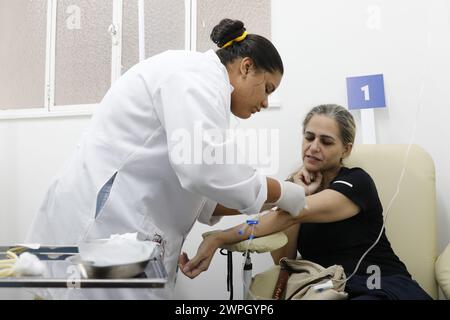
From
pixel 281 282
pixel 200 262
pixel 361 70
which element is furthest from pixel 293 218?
pixel 361 70

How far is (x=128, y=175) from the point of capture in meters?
0.97

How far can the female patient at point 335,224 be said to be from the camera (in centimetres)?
118

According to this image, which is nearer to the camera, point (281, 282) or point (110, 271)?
point (110, 271)

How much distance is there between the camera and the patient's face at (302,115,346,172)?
141 cm

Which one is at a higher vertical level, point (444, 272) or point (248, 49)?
point (248, 49)

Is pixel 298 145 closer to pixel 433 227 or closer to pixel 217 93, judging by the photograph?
pixel 433 227

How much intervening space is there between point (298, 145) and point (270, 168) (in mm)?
174

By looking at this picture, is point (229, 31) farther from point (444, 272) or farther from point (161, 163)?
point (444, 272)

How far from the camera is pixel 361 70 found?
5.76 ft

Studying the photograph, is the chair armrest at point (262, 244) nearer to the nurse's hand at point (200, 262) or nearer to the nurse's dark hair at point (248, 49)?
the nurse's hand at point (200, 262)

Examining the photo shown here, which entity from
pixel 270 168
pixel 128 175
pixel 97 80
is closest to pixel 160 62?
pixel 128 175

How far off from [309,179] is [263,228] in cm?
35

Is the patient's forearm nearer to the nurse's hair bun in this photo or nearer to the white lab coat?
the white lab coat

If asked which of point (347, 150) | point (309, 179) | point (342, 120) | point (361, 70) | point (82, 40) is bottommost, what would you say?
point (309, 179)
